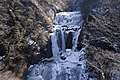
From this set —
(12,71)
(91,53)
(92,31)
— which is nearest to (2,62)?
(12,71)

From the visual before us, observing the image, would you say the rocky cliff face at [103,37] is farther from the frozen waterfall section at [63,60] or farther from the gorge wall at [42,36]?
the frozen waterfall section at [63,60]

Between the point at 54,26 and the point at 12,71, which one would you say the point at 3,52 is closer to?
the point at 12,71

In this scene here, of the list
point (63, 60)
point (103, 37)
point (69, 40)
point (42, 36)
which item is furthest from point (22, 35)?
point (103, 37)

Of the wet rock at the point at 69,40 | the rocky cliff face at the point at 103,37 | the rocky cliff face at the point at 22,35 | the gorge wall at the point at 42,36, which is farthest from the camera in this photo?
the wet rock at the point at 69,40

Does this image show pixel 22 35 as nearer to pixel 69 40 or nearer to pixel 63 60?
pixel 63 60

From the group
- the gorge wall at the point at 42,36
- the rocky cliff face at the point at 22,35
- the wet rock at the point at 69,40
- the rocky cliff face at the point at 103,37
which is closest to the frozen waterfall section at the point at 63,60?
the wet rock at the point at 69,40

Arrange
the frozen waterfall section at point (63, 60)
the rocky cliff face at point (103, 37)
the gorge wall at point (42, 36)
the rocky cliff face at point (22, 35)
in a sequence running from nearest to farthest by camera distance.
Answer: the rocky cliff face at point (103, 37), the gorge wall at point (42, 36), the rocky cliff face at point (22, 35), the frozen waterfall section at point (63, 60)
